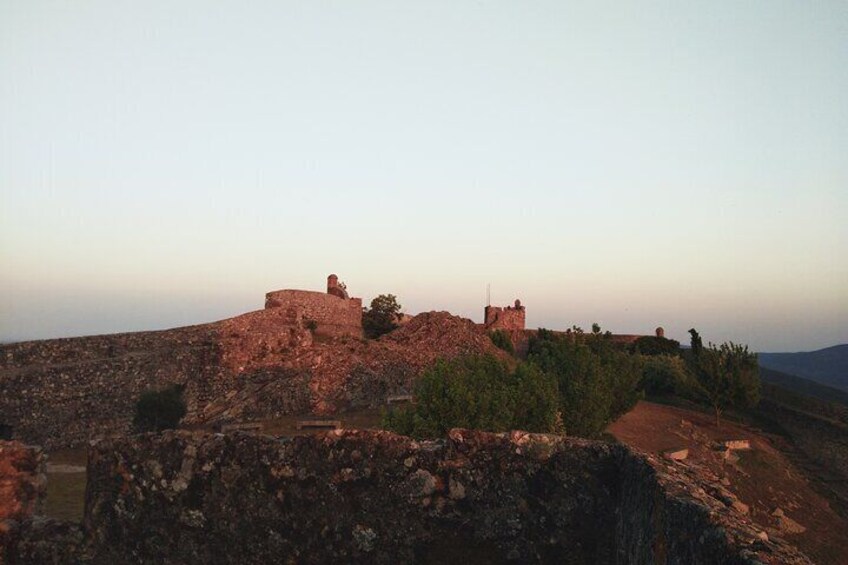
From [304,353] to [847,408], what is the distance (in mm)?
33107

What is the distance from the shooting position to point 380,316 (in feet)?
142

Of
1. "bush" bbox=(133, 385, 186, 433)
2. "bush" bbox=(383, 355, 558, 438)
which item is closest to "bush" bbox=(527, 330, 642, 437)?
"bush" bbox=(383, 355, 558, 438)

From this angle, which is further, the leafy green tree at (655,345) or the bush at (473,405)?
the leafy green tree at (655,345)

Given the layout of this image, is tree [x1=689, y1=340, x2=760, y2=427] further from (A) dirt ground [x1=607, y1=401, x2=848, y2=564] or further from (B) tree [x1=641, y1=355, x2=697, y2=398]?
(B) tree [x1=641, y1=355, x2=697, y2=398]

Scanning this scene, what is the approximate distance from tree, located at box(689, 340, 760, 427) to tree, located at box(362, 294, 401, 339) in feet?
66.1

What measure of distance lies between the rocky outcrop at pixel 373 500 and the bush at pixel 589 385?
14345 millimetres

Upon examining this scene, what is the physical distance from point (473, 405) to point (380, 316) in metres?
29.9

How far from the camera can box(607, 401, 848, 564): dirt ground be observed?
19.0m

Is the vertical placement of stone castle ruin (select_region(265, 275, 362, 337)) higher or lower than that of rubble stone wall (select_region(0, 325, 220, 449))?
higher

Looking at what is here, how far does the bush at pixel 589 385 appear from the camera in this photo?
19.5 m

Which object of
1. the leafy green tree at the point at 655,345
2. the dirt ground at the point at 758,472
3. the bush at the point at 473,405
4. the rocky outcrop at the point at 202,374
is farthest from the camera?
the leafy green tree at the point at 655,345

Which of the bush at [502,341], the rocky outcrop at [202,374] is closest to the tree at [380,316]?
the bush at [502,341]

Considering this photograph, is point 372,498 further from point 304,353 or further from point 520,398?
point 304,353

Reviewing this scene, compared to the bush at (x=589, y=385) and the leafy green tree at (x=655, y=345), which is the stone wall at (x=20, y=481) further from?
the leafy green tree at (x=655, y=345)
